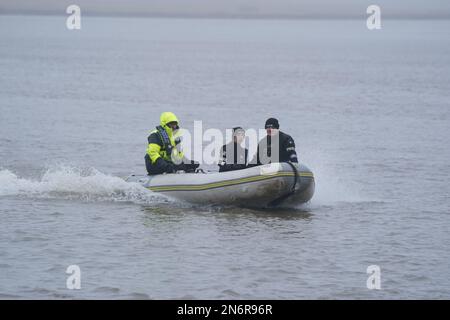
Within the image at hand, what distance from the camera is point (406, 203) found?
17406 mm

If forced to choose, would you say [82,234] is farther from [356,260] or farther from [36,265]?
[356,260]

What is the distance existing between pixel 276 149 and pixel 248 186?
0.96 metres

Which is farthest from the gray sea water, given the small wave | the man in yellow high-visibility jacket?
the man in yellow high-visibility jacket

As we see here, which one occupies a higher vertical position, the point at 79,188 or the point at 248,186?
the point at 248,186

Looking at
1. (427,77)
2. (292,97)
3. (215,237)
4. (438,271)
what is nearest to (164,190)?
(215,237)

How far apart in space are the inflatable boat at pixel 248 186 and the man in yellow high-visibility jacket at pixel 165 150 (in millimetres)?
233

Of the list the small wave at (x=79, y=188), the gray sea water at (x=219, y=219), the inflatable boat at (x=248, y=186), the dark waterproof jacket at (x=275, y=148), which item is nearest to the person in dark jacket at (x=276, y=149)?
the dark waterproof jacket at (x=275, y=148)

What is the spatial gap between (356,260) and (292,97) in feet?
103

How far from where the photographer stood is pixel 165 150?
55.2ft

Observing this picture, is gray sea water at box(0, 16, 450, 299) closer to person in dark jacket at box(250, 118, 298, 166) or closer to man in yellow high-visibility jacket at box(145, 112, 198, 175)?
man in yellow high-visibility jacket at box(145, 112, 198, 175)

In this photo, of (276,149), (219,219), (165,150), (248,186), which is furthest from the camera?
(165,150)

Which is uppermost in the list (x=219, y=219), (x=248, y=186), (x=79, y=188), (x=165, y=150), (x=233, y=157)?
(x=165, y=150)

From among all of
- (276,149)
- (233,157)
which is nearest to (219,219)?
(233,157)

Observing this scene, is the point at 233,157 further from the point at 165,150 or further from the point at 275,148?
the point at 165,150
